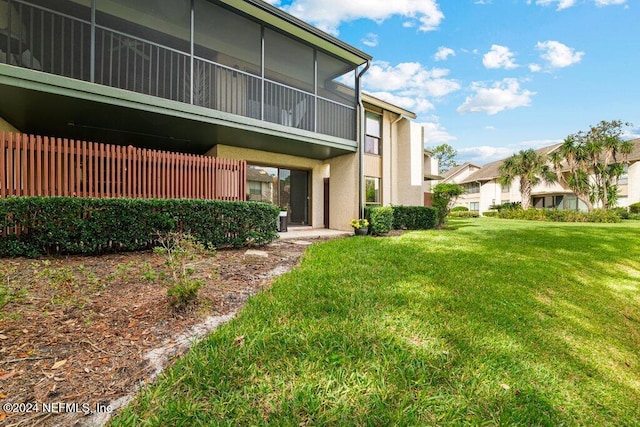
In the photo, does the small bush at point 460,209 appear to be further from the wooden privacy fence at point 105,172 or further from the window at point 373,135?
the wooden privacy fence at point 105,172

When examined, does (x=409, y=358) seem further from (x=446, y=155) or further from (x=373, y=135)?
(x=446, y=155)

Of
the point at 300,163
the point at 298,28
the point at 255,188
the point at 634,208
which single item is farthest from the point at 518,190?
the point at 298,28

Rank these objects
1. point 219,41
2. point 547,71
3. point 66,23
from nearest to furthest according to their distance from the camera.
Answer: point 66,23, point 219,41, point 547,71

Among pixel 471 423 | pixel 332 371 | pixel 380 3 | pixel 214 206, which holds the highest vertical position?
pixel 380 3

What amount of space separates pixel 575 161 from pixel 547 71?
8987mm

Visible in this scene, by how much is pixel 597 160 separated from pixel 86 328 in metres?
36.5

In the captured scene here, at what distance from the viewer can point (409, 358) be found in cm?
238

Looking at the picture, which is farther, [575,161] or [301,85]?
[575,161]

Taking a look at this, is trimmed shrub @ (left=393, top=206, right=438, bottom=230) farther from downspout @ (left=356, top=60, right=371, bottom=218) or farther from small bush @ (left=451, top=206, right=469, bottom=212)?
small bush @ (left=451, top=206, right=469, bottom=212)

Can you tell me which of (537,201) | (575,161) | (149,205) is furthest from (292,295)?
(537,201)

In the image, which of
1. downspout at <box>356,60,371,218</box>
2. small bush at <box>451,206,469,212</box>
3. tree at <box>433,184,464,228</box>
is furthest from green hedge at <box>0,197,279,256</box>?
small bush at <box>451,206,469,212</box>

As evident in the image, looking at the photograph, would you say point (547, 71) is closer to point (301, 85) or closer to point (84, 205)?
point (301, 85)

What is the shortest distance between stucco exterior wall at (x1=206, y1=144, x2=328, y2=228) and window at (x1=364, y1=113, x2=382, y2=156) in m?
2.56

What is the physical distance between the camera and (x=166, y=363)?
2238mm
